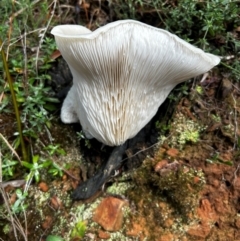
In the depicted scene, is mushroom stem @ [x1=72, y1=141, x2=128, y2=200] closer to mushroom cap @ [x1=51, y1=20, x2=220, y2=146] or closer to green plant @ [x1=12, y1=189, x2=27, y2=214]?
mushroom cap @ [x1=51, y1=20, x2=220, y2=146]

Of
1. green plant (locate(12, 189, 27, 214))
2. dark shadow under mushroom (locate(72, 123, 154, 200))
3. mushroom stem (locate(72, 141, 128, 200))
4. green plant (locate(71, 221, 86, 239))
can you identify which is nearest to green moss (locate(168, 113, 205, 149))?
dark shadow under mushroom (locate(72, 123, 154, 200))

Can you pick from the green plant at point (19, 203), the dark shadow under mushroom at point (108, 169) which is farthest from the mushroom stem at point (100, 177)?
the green plant at point (19, 203)

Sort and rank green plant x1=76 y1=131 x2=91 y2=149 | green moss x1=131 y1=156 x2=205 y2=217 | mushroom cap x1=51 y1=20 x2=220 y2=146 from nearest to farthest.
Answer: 1. mushroom cap x1=51 y1=20 x2=220 y2=146
2. green moss x1=131 y1=156 x2=205 y2=217
3. green plant x1=76 y1=131 x2=91 y2=149

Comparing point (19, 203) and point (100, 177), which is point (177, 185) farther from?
point (19, 203)

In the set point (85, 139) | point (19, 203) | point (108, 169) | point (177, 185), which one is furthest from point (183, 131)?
point (19, 203)

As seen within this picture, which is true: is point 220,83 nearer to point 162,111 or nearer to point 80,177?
point 162,111

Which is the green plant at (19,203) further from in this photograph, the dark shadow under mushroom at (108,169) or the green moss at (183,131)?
the green moss at (183,131)

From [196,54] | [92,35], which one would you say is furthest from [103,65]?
[196,54]
